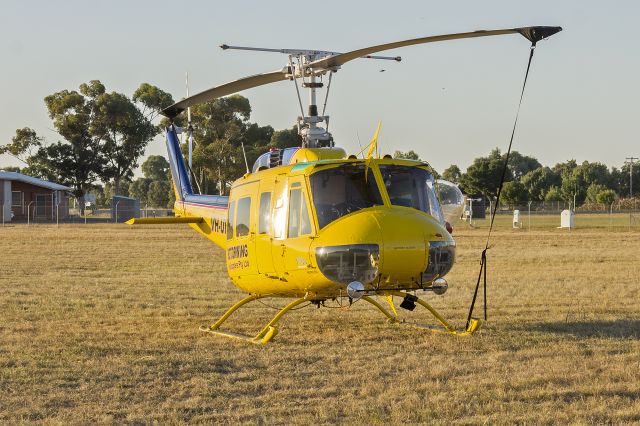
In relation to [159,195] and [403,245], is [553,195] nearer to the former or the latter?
[159,195]

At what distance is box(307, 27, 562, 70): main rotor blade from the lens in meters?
8.70

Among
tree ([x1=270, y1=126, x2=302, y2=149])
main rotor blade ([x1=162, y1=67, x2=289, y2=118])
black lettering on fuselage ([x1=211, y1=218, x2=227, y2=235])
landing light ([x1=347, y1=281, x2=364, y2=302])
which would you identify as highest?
tree ([x1=270, y1=126, x2=302, y2=149])

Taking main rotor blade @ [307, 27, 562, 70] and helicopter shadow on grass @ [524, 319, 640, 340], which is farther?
helicopter shadow on grass @ [524, 319, 640, 340]

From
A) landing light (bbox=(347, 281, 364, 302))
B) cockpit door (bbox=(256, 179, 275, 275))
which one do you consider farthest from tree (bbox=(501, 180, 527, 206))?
landing light (bbox=(347, 281, 364, 302))

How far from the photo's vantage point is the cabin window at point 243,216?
12.4 metres

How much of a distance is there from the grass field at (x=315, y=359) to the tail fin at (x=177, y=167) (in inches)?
75.6

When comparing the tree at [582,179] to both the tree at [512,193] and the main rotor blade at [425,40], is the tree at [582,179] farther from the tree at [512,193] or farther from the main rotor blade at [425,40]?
the main rotor blade at [425,40]

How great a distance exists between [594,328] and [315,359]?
4.24 meters

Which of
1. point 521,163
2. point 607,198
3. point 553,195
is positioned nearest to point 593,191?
point 553,195

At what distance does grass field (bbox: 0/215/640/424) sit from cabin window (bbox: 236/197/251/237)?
4.59 feet

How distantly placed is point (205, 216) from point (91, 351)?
14.9ft

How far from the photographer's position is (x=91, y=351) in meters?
10.7

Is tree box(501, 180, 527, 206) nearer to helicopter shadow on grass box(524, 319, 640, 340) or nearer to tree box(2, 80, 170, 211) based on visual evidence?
tree box(2, 80, 170, 211)

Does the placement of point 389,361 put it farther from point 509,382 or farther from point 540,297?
point 540,297
